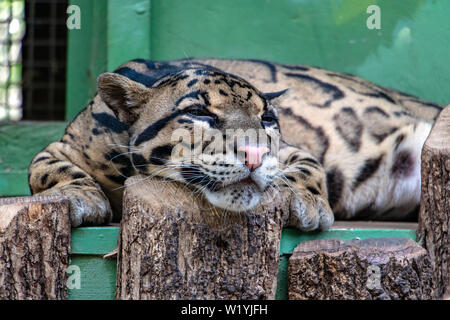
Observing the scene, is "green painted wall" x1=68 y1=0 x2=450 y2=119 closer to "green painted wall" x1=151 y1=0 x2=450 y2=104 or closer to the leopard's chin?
"green painted wall" x1=151 y1=0 x2=450 y2=104

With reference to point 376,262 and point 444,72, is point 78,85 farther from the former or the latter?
point 376,262

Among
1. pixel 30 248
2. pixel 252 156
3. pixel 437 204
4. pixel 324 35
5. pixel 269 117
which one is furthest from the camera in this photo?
pixel 324 35

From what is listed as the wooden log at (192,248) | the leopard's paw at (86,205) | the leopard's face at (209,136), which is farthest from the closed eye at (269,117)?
the leopard's paw at (86,205)

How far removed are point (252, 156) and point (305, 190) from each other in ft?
3.21

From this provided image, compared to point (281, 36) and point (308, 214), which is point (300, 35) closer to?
point (281, 36)

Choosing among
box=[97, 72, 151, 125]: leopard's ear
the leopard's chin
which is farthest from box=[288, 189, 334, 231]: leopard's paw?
box=[97, 72, 151, 125]: leopard's ear

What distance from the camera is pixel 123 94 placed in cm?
322

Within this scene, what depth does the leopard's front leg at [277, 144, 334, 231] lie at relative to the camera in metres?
3.24

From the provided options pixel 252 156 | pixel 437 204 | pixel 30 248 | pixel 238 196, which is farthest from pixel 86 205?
pixel 437 204

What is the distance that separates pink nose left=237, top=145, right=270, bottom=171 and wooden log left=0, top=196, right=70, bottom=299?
913 millimetres

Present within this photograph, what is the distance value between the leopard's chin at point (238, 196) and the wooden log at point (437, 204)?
0.85m

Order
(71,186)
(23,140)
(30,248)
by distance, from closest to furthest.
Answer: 1. (30,248)
2. (71,186)
3. (23,140)
